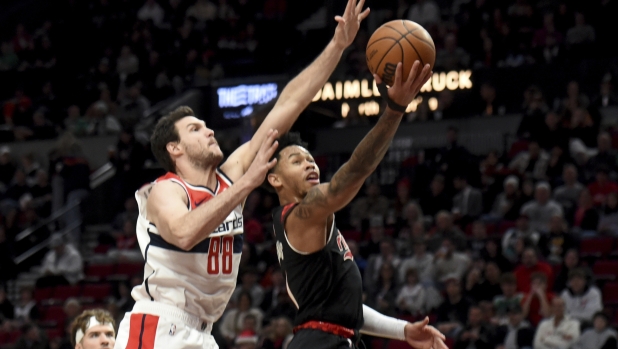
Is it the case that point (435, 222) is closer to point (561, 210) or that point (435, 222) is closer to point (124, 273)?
point (561, 210)

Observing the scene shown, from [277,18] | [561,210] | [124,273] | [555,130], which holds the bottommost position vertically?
[124,273]

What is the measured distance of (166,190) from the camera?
202 inches

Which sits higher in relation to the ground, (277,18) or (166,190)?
(277,18)

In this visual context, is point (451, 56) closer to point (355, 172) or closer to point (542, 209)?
point (542, 209)

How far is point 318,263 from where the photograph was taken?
16.8 feet

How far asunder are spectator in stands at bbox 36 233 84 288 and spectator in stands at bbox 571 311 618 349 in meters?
8.62

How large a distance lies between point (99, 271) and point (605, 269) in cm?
817

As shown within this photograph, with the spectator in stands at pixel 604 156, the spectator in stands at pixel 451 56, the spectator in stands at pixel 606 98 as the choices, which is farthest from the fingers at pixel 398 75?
the spectator in stands at pixel 451 56

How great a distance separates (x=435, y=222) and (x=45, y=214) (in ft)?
26.9

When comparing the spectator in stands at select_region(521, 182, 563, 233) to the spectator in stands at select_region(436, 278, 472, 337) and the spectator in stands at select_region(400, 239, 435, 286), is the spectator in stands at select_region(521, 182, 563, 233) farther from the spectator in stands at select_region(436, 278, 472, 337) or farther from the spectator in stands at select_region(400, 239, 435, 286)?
the spectator in stands at select_region(436, 278, 472, 337)

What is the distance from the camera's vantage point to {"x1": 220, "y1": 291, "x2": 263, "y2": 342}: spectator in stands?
12352 millimetres

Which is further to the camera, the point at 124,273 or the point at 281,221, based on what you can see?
the point at 124,273

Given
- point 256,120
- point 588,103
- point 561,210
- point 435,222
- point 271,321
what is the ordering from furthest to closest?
point 256,120
point 588,103
point 435,222
point 561,210
point 271,321

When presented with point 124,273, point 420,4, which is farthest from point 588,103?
point 124,273
